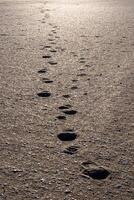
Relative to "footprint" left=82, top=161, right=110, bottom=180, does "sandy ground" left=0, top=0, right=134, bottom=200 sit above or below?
above

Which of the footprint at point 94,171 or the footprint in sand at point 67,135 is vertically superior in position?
the footprint in sand at point 67,135

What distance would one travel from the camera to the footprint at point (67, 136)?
8.02ft

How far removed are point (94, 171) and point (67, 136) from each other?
45cm

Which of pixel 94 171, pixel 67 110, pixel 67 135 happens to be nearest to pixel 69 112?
pixel 67 110

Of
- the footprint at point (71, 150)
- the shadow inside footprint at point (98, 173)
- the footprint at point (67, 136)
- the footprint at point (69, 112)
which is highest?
the footprint at point (69, 112)

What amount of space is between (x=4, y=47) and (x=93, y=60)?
3.83 ft

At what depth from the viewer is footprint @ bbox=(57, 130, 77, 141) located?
2443 millimetres

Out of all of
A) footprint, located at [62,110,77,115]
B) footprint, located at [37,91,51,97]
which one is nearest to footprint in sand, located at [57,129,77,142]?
footprint, located at [62,110,77,115]

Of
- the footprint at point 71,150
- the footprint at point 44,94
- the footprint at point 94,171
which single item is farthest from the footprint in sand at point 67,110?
the footprint at point 94,171

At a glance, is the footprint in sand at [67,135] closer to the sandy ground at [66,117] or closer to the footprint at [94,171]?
the sandy ground at [66,117]

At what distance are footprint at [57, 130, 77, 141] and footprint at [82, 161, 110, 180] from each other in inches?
12.3

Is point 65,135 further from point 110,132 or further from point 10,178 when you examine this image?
point 10,178

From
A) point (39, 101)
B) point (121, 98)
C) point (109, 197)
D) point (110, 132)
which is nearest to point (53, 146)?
point (110, 132)

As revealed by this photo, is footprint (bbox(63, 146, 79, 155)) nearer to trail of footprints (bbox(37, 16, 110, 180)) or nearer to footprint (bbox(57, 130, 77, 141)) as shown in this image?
trail of footprints (bbox(37, 16, 110, 180))
